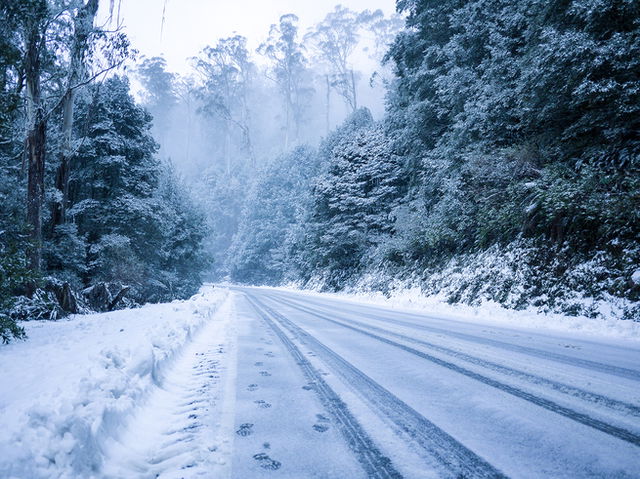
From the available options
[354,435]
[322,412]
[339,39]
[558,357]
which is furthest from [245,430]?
[339,39]

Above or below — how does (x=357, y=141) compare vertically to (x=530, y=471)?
above

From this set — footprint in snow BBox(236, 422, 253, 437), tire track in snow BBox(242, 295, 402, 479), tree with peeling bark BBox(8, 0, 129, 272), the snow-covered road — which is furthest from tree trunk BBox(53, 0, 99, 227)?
footprint in snow BBox(236, 422, 253, 437)

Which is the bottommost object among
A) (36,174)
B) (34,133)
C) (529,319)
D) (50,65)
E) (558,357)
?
(529,319)

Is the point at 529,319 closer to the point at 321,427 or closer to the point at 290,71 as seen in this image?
the point at 321,427

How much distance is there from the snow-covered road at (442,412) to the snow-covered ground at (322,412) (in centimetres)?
1

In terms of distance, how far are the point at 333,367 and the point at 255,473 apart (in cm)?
217

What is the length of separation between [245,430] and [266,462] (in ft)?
1.48

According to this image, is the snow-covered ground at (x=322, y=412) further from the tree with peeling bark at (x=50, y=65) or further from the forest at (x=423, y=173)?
the tree with peeling bark at (x=50, y=65)

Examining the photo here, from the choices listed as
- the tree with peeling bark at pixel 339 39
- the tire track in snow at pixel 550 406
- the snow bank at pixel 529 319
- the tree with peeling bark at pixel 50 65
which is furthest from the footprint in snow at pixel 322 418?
the tree with peeling bark at pixel 339 39

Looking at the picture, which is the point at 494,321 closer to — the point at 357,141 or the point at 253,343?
the point at 253,343

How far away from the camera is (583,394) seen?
272cm

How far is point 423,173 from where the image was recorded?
656 inches

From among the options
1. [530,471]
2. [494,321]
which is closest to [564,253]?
[494,321]

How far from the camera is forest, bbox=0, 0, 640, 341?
7.78 meters
